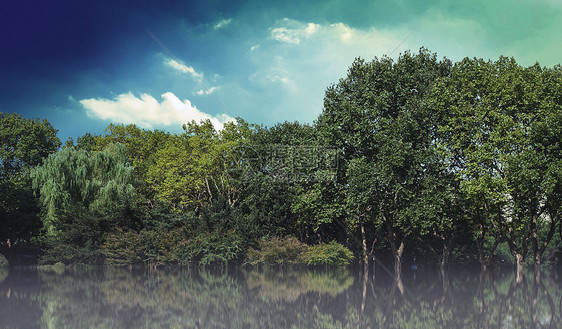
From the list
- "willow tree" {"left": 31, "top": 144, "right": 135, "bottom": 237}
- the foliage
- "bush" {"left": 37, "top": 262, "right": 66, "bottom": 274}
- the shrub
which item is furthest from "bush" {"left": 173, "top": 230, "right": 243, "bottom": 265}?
"bush" {"left": 37, "top": 262, "right": 66, "bottom": 274}

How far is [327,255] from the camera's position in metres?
24.4

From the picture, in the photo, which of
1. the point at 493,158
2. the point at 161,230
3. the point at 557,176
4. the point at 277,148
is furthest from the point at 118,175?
the point at 557,176

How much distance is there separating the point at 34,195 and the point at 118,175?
21.7ft

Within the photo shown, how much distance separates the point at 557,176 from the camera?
1800 cm

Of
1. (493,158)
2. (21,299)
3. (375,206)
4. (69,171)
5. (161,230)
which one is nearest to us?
(21,299)

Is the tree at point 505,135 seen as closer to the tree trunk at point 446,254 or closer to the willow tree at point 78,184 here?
the tree trunk at point 446,254

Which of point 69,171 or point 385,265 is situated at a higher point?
point 69,171

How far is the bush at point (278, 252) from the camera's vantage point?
80.7 ft

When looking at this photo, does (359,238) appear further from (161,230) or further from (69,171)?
(69,171)

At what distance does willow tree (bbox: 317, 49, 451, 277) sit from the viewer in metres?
20.9

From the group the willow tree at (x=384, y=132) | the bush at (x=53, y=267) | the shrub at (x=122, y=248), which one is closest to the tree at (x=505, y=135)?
the willow tree at (x=384, y=132)

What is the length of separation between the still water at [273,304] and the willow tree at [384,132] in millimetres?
5326

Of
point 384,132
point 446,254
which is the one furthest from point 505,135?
point 446,254

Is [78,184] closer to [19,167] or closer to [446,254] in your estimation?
[19,167]
